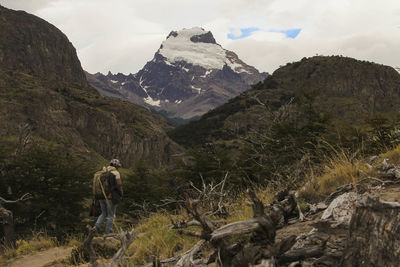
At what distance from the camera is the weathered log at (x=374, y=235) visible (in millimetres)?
2215

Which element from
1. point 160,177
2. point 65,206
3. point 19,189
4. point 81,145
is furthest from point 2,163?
point 81,145

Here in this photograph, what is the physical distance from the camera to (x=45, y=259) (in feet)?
23.8

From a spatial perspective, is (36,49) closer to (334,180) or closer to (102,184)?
(102,184)

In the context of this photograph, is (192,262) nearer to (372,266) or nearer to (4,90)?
(372,266)

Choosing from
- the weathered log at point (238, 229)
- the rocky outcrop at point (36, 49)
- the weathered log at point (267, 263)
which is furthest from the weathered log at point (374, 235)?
the rocky outcrop at point (36, 49)

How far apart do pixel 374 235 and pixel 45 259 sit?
7380 millimetres

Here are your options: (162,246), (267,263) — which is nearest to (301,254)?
(267,263)

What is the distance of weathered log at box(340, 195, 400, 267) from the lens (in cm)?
221

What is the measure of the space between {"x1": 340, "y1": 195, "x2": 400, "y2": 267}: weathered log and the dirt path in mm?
5964

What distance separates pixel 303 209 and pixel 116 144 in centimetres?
9573

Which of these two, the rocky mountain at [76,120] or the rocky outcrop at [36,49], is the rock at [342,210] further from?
the rocky outcrop at [36,49]

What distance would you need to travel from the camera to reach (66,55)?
182 meters

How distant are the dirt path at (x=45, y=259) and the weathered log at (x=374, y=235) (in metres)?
5.96

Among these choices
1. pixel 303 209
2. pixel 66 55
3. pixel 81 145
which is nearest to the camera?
pixel 303 209
